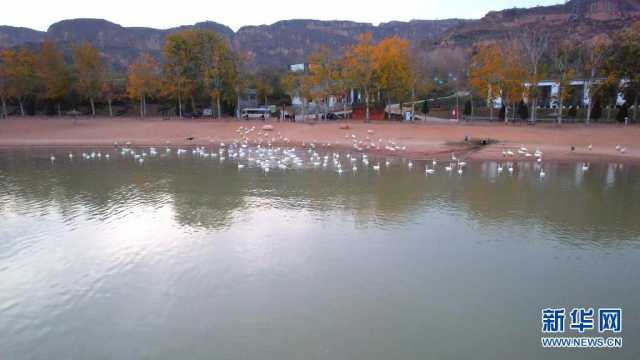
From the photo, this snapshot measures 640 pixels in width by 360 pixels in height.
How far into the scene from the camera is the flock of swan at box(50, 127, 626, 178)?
97.2ft

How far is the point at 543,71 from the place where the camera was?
5153 centimetres

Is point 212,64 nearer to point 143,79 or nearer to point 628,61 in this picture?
point 143,79


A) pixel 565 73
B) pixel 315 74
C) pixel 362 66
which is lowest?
pixel 565 73

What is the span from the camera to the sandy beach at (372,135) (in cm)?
3509

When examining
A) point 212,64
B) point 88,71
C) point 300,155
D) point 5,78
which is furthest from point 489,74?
point 5,78

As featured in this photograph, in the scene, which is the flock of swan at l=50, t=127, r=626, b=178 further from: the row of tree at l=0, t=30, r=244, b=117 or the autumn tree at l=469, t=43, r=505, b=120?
the row of tree at l=0, t=30, r=244, b=117

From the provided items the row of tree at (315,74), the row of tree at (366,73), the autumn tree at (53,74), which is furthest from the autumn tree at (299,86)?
the autumn tree at (53,74)

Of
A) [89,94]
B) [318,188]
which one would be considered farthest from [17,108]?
[318,188]

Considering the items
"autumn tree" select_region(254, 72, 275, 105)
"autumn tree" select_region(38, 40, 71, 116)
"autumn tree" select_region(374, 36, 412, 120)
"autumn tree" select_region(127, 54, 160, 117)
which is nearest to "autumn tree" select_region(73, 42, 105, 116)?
"autumn tree" select_region(38, 40, 71, 116)

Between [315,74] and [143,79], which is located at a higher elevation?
[315,74]

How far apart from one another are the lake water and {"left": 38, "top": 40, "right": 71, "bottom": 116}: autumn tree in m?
45.3

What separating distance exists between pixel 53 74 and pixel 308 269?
61.7 metres

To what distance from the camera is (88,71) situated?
6131 cm

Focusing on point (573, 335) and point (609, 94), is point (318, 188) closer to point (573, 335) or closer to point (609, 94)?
point (573, 335)
